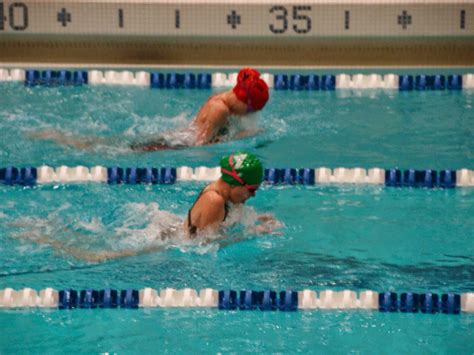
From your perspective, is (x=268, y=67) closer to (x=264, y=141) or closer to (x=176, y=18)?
(x=176, y=18)

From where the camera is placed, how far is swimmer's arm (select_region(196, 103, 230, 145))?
6.66 metres

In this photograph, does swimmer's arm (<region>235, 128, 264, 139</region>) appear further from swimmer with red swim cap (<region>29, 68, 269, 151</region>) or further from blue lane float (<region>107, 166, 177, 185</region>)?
blue lane float (<region>107, 166, 177, 185</region>)

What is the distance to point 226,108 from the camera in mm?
6676

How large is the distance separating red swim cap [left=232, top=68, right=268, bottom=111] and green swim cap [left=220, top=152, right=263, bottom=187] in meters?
1.44

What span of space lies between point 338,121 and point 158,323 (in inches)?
121

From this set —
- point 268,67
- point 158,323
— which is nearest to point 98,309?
point 158,323

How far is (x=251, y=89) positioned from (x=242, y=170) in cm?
153

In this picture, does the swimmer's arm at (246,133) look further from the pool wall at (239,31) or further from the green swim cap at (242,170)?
the pool wall at (239,31)

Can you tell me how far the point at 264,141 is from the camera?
22.9 feet

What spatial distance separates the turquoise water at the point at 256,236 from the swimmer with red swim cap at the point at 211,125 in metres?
0.06

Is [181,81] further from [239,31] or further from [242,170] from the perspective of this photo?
[242,170]

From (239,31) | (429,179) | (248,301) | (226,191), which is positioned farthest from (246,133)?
(239,31)

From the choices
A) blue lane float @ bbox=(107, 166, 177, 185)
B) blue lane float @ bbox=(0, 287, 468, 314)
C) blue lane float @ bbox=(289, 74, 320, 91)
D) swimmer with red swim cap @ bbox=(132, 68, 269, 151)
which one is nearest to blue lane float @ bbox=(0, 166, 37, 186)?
blue lane float @ bbox=(107, 166, 177, 185)

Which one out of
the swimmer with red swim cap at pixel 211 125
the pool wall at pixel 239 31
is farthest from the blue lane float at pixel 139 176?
the pool wall at pixel 239 31
